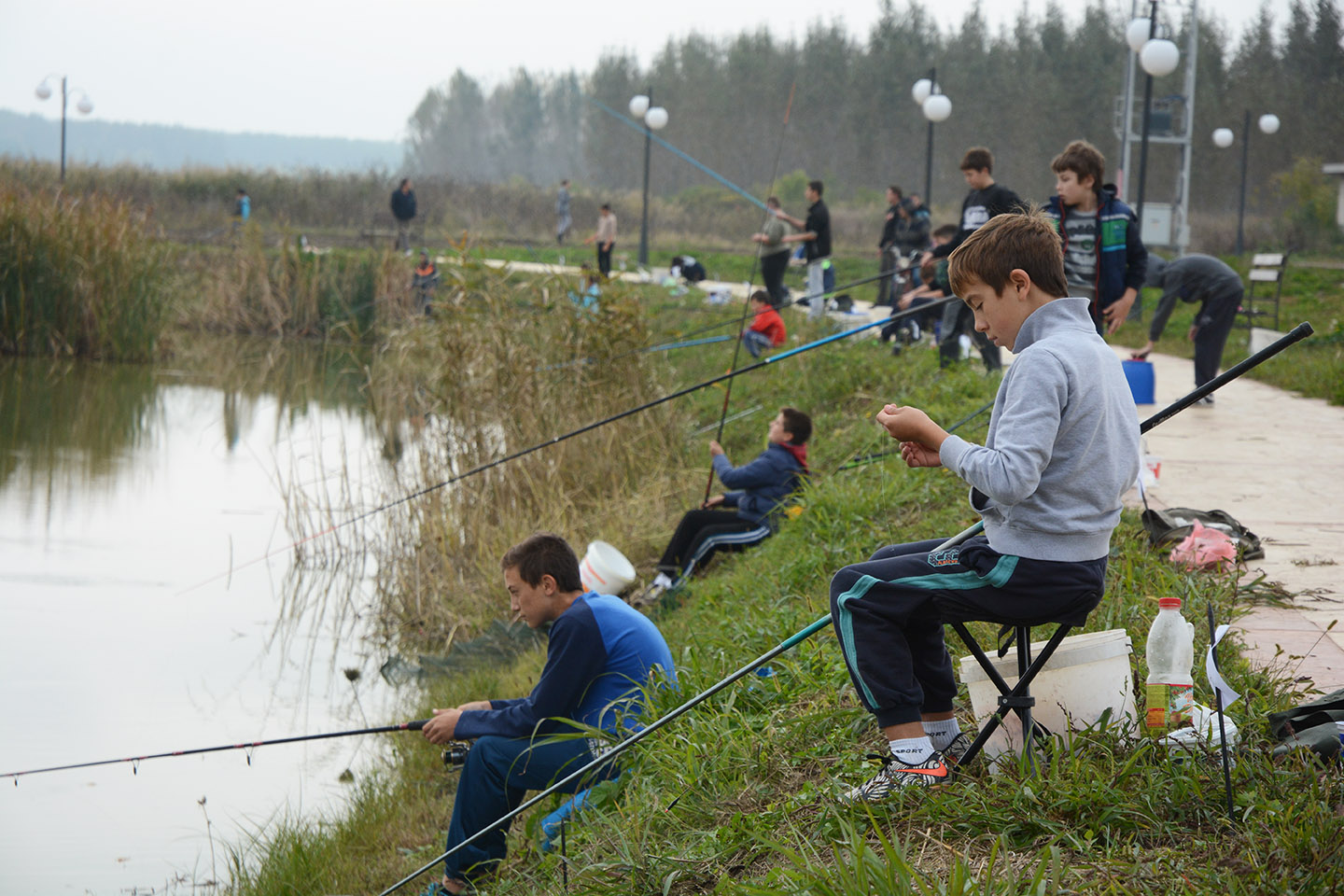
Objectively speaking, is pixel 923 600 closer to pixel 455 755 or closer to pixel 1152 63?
pixel 455 755

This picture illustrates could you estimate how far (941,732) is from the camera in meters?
2.98

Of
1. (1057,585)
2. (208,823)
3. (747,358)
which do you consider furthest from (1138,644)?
(747,358)

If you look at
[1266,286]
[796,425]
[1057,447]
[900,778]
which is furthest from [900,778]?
[1266,286]

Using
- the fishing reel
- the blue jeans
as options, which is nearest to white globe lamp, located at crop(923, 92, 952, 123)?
the blue jeans

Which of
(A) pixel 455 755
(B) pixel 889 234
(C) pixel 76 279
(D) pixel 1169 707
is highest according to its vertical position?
(B) pixel 889 234

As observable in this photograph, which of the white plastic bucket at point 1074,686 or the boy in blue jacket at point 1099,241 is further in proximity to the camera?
the boy in blue jacket at point 1099,241

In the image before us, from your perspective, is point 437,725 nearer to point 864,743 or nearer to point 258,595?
point 864,743

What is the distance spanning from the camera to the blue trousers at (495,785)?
3.70 metres

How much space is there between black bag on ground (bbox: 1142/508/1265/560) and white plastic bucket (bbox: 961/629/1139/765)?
194 cm

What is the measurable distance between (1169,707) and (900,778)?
2.29 ft

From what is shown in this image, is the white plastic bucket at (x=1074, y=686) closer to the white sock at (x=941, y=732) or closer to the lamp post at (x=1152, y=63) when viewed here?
the white sock at (x=941, y=732)

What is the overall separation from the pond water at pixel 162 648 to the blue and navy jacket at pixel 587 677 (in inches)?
56.9

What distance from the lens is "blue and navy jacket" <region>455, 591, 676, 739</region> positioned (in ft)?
12.5

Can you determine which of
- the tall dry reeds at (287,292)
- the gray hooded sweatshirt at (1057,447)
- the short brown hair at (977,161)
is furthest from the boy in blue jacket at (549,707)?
the tall dry reeds at (287,292)
